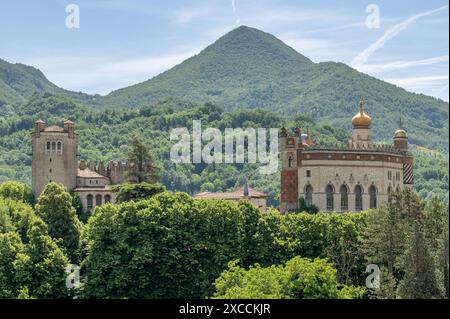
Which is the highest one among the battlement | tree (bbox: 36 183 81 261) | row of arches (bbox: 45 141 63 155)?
row of arches (bbox: 45 141 63 155)

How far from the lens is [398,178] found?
447 feet

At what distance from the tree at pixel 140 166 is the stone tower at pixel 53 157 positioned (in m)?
11.5

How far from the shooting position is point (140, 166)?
429 feet

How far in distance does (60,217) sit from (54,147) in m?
31.3

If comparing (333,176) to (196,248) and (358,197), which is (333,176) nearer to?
(358,197)

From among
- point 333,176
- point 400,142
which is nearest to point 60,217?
point 333,176

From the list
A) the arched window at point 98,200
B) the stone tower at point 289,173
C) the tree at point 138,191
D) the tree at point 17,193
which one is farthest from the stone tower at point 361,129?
the tree at point 17,193

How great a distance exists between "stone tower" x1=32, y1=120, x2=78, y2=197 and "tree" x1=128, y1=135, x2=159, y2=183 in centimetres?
1147

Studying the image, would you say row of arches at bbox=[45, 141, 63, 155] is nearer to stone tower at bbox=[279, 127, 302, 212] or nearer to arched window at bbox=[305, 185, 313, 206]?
stone tower at bbox=[279, 127, 302, 212]

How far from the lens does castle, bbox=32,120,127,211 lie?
450 ft

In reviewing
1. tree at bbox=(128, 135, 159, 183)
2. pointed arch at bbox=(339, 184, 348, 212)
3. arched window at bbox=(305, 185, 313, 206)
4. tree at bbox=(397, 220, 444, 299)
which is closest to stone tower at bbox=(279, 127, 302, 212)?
arched window at bbox=(305, 185, 313, 206)

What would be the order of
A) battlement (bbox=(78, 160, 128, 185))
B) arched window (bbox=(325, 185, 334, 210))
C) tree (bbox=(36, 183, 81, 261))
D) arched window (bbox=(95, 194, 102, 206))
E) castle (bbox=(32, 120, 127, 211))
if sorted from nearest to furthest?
tree (bbox=(36, 183, 81, 261))
arched window (bbox=(325, 185, 334, 210))
arched window (bbox=(95, 194, 102, 206))
castle (bbox=(32, 120, 127, 211))
battlement (bbox=(78, 160, 128, 185))
